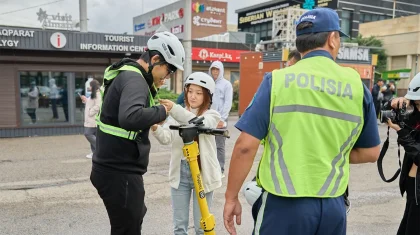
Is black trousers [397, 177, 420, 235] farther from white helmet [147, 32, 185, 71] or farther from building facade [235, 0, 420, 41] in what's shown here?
building facade [235, 0, 420, 41]

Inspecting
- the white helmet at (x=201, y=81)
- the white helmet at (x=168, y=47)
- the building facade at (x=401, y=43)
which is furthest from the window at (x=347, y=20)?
the white helmet at (x=168, y=47)

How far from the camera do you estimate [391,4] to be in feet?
179

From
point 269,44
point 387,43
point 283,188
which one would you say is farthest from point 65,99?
point 387,43

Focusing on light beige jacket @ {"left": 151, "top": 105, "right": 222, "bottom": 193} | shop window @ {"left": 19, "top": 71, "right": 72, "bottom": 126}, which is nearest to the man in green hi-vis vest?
light beige jacket @ {"left": 151, "top": 105, "right": 222, "bottom": 193}

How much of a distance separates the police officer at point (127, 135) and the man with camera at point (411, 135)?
2.02 metres

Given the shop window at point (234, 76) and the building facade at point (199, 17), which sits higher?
the building facade at point (199, 17)

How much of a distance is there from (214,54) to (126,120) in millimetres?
21978

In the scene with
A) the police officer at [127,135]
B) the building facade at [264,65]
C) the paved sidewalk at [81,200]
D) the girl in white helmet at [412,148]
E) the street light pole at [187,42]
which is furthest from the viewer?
the building facade at [264,65]

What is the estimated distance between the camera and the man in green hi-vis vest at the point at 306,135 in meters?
2.03

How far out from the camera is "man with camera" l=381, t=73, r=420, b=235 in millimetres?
3295

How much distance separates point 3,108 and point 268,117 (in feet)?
38.3

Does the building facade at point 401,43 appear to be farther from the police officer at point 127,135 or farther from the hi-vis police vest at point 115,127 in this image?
the hi-vis police vest at point 115,127

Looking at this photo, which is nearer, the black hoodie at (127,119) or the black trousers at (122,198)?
the black hoodie at (127,119)

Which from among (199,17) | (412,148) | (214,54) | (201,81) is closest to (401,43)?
(199,17)
